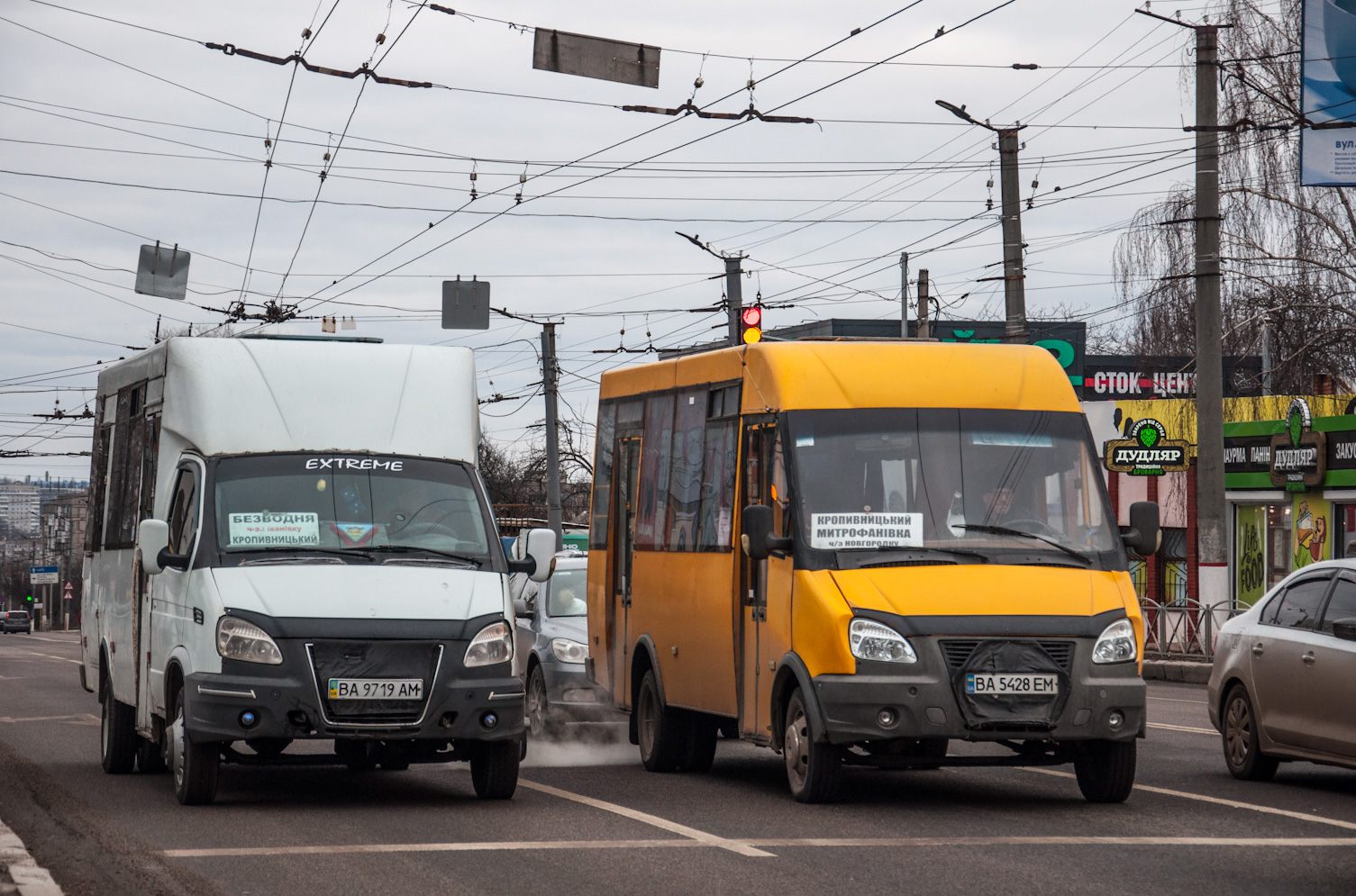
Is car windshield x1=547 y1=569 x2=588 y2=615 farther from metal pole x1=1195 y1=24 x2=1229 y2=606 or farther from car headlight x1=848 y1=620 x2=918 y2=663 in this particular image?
metal pole x1=1195 y1=24 x2=1229 y2=606

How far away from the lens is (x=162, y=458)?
12.6 metres

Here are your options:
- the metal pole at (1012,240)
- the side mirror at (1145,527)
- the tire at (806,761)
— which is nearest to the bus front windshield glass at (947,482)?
the side mirror at (1145,527)

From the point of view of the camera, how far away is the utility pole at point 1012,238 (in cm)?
2497

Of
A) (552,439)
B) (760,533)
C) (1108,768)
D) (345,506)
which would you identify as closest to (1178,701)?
(1108,768)

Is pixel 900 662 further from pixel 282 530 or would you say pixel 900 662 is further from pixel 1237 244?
pixel 1237 244

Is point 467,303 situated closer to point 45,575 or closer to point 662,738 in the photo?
point 662,738

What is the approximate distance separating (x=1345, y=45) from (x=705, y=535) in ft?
61.4

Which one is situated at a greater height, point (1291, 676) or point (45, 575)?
point (45, 575)

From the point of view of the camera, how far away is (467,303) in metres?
34.3

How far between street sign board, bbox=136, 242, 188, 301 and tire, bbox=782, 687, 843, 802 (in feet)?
65.2

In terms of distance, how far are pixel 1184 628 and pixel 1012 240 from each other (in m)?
6.74

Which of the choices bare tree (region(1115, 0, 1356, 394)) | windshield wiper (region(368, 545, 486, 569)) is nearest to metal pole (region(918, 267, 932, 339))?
bare tree (region(1115, 0, 1356, 394))

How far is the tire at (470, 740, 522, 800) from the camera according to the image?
11500 millimetres

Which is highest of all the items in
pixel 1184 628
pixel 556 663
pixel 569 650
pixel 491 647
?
pixel 1184 628
